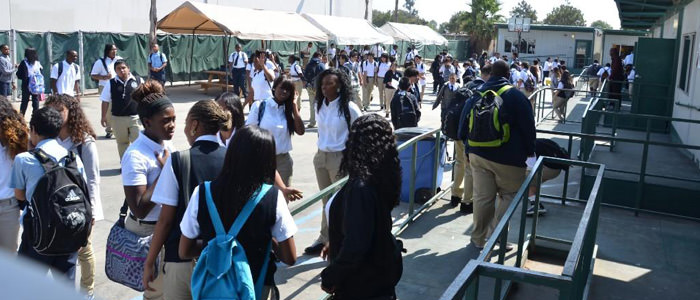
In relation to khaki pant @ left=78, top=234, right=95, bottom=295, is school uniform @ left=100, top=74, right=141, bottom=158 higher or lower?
higher

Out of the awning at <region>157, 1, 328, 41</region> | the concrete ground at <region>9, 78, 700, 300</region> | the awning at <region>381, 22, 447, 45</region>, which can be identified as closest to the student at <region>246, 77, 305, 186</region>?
the concrete ground at <region>9, 78, 700, 300</region>

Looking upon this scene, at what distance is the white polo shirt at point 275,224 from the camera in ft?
9.87

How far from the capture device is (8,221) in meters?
4.47

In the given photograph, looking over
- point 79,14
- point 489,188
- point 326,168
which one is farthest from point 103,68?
point 79,14

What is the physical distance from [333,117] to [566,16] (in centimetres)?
11088

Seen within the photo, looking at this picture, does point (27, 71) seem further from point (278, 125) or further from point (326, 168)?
point (326, 168)

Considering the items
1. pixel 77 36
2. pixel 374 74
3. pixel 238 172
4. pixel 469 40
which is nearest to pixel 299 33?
pixel 374 74

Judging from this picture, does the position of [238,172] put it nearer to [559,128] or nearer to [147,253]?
[147,253]

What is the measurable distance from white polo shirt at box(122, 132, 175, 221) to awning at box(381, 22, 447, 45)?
33.5 meters

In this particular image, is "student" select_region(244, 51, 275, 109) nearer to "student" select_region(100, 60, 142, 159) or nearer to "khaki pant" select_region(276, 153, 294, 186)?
"student" select_region(100, 60, 142, 159)

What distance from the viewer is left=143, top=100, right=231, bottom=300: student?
327 centimetres

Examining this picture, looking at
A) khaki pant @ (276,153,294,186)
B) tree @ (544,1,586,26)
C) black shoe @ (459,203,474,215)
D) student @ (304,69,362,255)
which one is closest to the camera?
student @ (304,69,362,255)

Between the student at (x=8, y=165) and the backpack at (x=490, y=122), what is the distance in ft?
11.7

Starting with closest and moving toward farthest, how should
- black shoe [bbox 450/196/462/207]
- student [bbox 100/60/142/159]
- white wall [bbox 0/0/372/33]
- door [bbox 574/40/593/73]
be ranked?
black shoe [bbox 450/196/462/207]
student [bbox 100/60/142/159]
white wall [bbox 0/0/372/33]
door [bbox 574/40/593/73]
